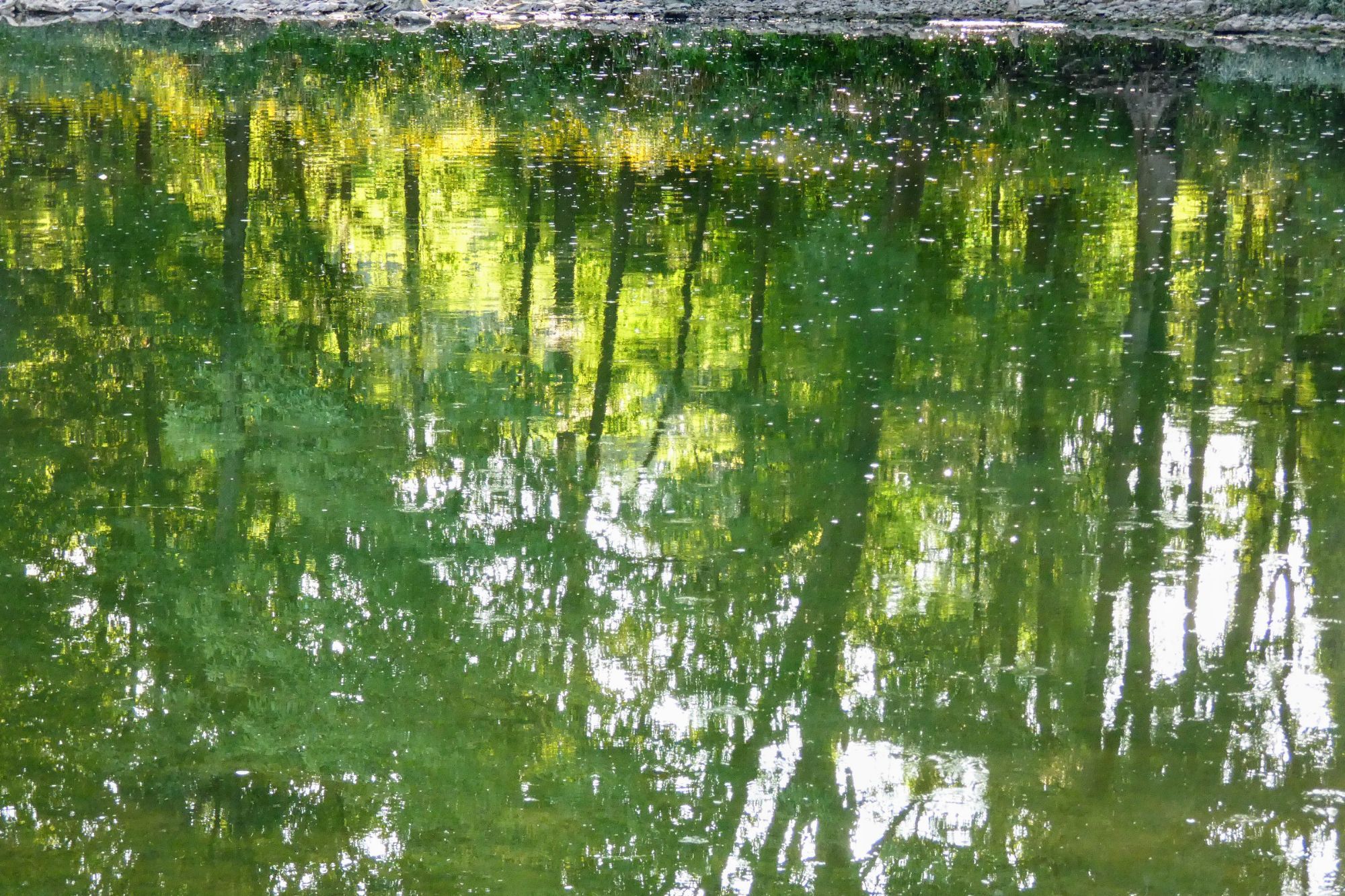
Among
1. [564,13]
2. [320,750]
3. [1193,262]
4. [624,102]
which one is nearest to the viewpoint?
[320,750]

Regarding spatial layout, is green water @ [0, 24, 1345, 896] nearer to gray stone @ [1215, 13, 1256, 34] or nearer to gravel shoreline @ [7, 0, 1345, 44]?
gray stone @ [1215, 13, 1256, 34]

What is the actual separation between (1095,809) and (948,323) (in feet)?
22.5

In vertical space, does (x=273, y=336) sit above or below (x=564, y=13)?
below

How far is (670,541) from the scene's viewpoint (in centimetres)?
761

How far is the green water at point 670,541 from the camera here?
523 cm

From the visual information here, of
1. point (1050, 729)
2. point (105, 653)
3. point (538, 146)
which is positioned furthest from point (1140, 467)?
point (538, 146)

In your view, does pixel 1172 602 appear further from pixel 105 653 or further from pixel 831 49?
pixel 831 49

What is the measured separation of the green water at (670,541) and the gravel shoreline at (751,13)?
83.2ft

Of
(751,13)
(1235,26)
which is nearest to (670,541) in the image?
(1235,26)

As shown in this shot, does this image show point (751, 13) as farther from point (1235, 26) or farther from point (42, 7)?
point (42, 7)

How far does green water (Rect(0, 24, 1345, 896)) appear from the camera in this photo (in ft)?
17.2

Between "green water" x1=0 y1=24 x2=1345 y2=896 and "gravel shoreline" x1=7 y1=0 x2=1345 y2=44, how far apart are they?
25.4 m

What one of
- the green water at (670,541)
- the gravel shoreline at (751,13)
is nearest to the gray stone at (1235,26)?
the gravel shoreline at (751,13)

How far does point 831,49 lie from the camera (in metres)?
35.1
